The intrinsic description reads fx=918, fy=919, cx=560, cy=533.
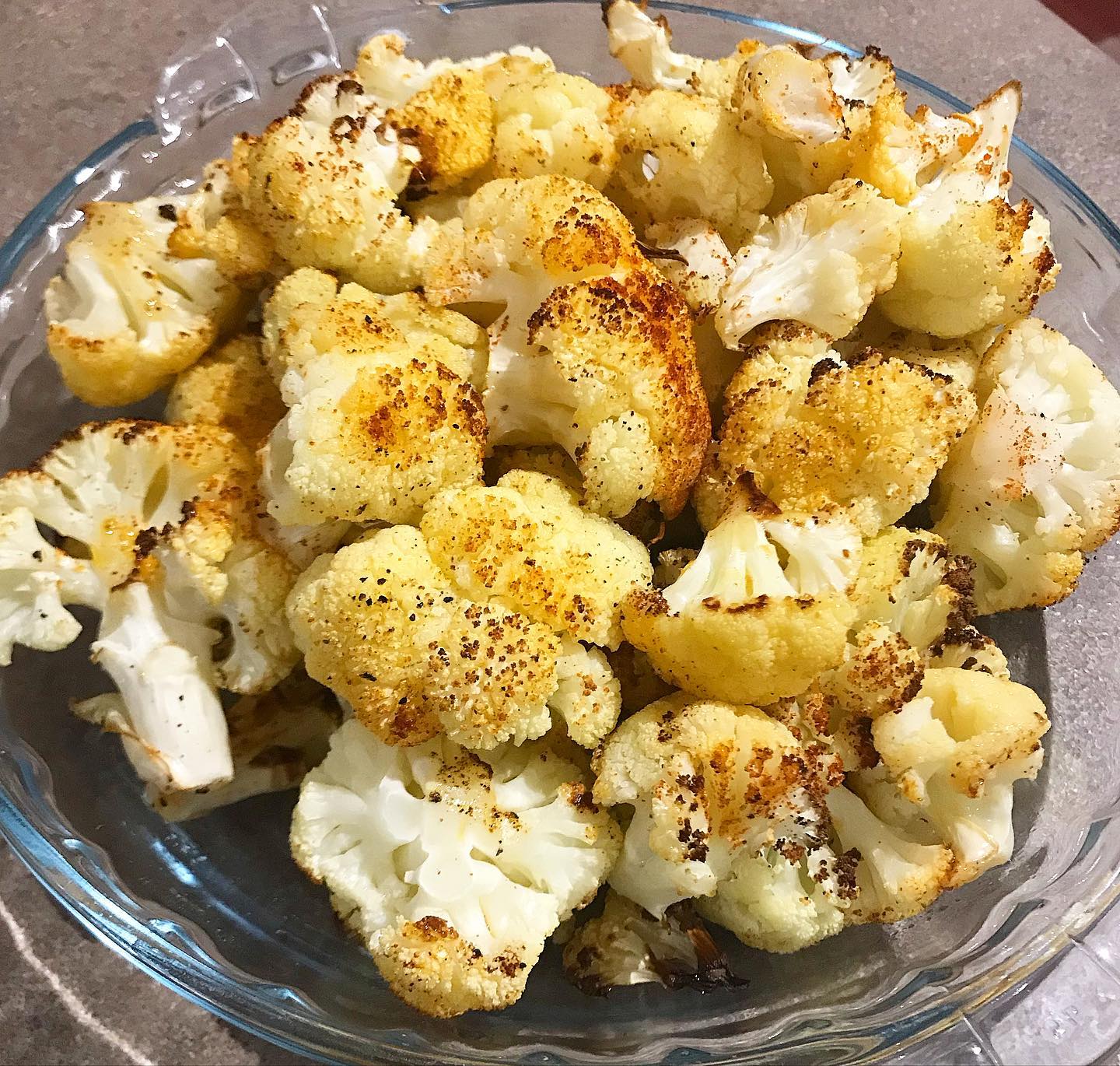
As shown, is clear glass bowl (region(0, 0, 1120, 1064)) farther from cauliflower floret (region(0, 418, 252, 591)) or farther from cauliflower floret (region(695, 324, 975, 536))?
cauliflower floret (region(695, 324, 975, 536))

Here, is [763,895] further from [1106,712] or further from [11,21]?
[11,21]

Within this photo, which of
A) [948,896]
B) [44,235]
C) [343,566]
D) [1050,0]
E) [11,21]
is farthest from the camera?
[1050,0]

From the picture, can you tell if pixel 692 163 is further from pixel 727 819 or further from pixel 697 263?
pixel 727 819

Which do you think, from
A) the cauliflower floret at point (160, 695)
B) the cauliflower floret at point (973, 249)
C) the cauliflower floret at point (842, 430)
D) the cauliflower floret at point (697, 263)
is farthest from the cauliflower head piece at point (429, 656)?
the cauliflower floret at point (973, 249)

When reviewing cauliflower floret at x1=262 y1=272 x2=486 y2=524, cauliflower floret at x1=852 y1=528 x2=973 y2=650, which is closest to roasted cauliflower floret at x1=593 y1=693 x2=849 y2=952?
cauliflower floret at x1=852 y1=528 x2=973 y2=650

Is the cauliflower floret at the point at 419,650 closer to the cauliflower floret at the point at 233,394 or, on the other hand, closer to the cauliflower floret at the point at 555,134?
the cauliflower floret at the point at 233,394

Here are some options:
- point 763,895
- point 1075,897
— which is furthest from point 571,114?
point 1075,897
